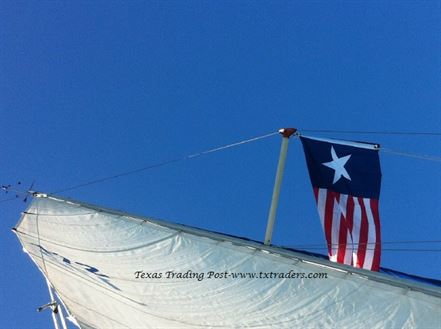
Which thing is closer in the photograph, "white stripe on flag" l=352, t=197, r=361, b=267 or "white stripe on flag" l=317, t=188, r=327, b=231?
"white stripe on flag" l=352, t=197, r=361, b=267

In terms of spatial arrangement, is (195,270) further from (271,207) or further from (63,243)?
(63,243)

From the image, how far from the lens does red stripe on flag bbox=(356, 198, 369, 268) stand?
22.0 feet

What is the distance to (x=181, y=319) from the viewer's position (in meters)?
6.11

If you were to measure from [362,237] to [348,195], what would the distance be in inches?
26.3

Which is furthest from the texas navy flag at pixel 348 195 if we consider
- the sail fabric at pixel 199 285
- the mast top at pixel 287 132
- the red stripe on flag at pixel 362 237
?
the sail fabric at pixel 199 285

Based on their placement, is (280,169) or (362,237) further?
(280,169)

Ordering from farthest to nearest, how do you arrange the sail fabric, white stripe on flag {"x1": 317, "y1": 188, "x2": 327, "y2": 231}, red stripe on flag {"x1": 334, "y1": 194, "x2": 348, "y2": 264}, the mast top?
the mast top < white stripe on flag {"x1": 317, "y1": 188, "x2": 327, "y2": 231} < red stripe on flag {"x1": 334, "y1": 194, "x2": 348, "y2": 264} < the sail fabric

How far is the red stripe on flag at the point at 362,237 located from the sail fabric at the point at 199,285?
58 centimetres

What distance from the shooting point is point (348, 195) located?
7.20 meters

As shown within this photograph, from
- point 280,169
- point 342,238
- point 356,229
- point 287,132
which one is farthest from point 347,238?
point 287,132

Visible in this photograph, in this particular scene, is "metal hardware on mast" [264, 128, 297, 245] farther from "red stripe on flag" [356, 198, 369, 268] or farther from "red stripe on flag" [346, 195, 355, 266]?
"red stripe on flag" [356, 198, 369, 268]

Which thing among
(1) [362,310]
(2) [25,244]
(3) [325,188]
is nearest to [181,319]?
(1) [362,310]

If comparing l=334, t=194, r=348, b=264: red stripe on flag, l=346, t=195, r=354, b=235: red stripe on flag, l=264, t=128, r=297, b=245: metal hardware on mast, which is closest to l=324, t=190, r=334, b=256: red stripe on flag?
l=334, t=194, r=348, b=264: red stripe on flag

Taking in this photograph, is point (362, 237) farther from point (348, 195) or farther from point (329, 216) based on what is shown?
point (348, 195)
